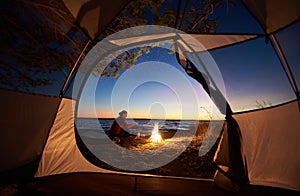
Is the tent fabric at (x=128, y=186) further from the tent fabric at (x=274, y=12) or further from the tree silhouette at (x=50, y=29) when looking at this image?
the tent fabric at (x=274, y=12)

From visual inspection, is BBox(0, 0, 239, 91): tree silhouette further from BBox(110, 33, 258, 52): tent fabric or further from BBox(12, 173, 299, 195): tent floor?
BBox(12, 173, 299, 195): tent floor

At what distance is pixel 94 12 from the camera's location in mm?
2332

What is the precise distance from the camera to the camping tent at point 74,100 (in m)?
2.50

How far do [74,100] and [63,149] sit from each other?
907mm

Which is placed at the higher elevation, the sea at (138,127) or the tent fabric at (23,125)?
the tent fabric at (23,125)

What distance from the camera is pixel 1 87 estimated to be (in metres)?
2.53

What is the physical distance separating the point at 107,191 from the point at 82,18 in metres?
2.52

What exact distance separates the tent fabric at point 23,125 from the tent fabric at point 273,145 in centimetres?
315

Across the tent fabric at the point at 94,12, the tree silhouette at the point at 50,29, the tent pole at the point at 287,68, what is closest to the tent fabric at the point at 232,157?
the tent pole at the point at 287,68

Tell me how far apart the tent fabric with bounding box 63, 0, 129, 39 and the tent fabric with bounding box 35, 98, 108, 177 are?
156 cm

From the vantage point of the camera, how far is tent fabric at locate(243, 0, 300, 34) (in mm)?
2098

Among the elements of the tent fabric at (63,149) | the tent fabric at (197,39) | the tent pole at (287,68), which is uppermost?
the tent fabric at (197,39)

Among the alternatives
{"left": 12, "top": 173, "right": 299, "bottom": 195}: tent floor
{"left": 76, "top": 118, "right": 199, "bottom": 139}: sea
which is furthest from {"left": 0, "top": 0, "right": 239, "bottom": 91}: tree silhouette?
Result: {"left": 12, "top": 173, "right": 299, "bottom": 195}: tent floor

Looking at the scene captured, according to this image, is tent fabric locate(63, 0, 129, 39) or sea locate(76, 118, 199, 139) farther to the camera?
sea locate(76, 118, 199, 139)
